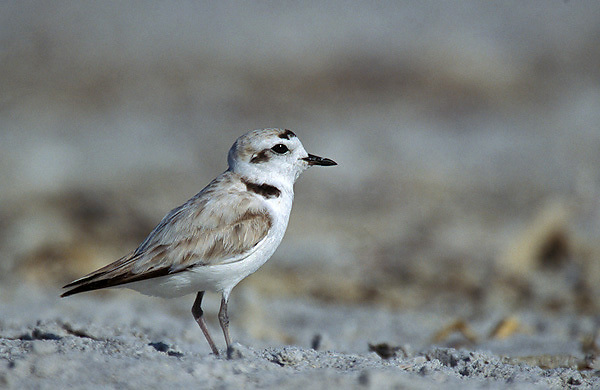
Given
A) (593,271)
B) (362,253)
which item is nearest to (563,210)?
(593,271)

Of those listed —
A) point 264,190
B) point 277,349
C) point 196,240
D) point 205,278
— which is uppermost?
point 264,190

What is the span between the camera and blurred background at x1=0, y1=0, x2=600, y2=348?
9.80 meters

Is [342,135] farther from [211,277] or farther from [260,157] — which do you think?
[211,277]

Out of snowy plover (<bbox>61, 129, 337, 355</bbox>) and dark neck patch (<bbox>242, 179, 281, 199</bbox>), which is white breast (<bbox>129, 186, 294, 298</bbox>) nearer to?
snowy plover (<bbox>61, 129, 337, 355</bbox>)

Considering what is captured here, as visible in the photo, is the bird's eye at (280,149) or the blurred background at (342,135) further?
the blurred background at (342,135)

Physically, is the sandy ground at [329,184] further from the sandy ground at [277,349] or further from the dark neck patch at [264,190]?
the dark neck patch at [264,190]

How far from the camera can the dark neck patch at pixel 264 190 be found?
554 centimetres

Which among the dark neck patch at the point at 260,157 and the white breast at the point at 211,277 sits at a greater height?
the dark neck patch at the point at 260,157

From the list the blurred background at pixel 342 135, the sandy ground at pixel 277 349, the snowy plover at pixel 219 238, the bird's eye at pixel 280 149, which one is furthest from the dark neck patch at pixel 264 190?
the blurred background at pixel 342 135

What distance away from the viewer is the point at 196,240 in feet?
17.0

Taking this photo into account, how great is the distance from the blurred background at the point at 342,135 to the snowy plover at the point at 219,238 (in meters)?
3.45

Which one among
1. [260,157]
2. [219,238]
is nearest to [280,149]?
[260,157]

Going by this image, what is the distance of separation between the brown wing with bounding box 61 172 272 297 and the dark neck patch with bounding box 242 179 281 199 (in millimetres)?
100

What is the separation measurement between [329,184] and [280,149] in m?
6.96
